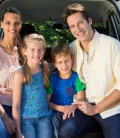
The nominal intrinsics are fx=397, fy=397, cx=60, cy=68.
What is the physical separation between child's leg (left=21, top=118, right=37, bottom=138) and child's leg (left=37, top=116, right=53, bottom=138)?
0.04 metres

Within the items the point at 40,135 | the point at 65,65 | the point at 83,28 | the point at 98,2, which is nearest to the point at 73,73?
the point at 65,65

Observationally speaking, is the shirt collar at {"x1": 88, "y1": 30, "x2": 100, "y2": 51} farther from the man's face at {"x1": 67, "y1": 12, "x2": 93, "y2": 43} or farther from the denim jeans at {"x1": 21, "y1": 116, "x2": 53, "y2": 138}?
the denim jeans at {"x1": 21, "y1": 116, "x2": 53, "y2": 138}

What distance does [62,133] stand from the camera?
302 cm

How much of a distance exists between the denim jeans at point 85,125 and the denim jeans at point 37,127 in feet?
0.34

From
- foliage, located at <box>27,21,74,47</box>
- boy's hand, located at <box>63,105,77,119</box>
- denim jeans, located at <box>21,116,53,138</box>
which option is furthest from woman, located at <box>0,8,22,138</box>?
foliage, located at <box>27,21,74,47</box>

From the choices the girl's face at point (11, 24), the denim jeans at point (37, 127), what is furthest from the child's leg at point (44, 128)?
the girl's face at point (11, 24)

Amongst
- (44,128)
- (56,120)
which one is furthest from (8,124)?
(56,120)

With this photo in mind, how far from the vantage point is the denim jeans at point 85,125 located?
3.02 meters

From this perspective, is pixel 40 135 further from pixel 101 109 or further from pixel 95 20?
pixel 95 20

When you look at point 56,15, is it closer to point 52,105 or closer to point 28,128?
point 52,105

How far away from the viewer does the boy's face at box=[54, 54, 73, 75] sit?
329 cm

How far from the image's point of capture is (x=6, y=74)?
3250 millimetres

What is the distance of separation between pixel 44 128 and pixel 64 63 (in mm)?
574

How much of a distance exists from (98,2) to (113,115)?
1.51 m
